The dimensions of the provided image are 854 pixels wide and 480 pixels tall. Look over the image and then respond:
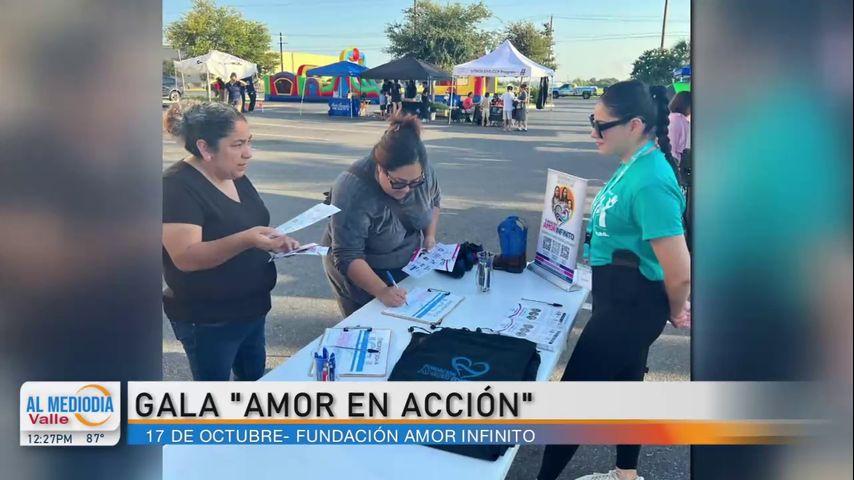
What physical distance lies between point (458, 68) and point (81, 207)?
2.61 feet

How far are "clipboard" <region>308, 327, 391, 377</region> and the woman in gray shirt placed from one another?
286 mm

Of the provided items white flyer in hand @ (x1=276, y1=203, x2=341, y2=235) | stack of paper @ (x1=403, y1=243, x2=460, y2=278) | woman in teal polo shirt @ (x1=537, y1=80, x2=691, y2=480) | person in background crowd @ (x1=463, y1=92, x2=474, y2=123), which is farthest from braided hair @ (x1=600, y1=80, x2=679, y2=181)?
stack of paper @ (x1=403, y1=243, x2=460, y2=278)

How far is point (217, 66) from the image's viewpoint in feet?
3.26

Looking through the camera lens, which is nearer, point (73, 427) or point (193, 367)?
point (73, 427)

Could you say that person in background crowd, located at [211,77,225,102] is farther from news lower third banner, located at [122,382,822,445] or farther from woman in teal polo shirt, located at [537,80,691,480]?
woman in teal polo shirt, located at [537,80,691,480]

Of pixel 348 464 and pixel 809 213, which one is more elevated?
pixel 809 213

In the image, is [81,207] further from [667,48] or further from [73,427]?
[667,48]

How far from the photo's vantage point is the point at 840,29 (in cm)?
79

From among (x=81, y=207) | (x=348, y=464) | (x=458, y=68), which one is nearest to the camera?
(x=81, y=207)

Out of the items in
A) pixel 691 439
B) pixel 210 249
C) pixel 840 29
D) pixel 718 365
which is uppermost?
pixel 840 29

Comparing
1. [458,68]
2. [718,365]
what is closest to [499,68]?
[458,68]

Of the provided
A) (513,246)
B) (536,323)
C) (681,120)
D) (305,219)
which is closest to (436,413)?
(305,219)

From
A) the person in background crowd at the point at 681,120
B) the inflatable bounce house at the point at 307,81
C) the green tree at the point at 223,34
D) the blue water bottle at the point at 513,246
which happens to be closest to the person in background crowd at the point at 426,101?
the inflatable bounce house at the point at 307,81

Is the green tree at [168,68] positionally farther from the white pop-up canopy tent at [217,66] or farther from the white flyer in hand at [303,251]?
the white flyer in hand at [303,251]
